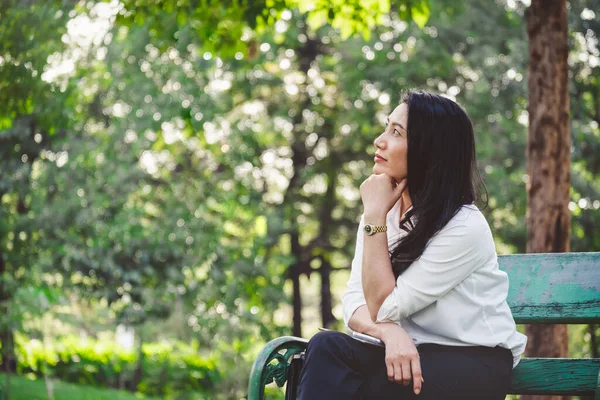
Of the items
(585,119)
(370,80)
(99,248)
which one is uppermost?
(370,80)

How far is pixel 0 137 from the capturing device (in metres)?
11.1

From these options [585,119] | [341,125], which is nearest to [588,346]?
[585,119]

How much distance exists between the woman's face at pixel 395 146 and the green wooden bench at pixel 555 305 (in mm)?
684

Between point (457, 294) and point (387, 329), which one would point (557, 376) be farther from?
point (387, 329)

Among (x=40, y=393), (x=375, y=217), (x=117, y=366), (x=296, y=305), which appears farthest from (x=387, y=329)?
(x=296, y=305)

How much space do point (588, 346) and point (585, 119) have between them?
12.2 feet

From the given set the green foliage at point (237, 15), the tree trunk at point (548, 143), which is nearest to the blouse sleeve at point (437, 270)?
the tree trunk at point (548, 143)

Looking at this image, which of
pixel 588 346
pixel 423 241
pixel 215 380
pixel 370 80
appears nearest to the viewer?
pixel 423 241

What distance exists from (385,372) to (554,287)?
2.84ft

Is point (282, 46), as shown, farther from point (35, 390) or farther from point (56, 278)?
point (35, 390)

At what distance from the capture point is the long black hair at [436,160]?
273 centimetres

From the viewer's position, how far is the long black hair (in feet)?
8.95

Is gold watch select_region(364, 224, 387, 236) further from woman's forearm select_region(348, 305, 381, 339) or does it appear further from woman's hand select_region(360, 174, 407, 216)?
woman's forearm select_region(348, 305, 381, 339)

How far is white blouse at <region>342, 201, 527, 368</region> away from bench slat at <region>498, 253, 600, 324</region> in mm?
410
